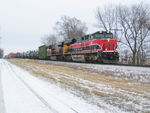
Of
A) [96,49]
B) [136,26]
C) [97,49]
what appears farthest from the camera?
[136,26]

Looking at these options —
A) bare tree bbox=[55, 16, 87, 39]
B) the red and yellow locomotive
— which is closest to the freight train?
the red and yellow locomotive

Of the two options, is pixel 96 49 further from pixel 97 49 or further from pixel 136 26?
pixel 136 26

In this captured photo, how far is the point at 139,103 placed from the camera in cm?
698

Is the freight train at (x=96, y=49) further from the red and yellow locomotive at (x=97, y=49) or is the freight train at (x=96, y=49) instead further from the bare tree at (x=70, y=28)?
the bare tree at (x=70, y=28)

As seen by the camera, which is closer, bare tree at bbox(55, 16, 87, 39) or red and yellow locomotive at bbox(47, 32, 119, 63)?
red and yellow locomotive at bbox(47, 32, 119, 63)

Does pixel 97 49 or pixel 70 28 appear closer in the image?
pixel 97 49

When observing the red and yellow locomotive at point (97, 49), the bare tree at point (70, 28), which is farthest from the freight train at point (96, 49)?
the bare tree at point (70, 28)

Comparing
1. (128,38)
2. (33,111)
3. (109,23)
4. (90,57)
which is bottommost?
(33,111)

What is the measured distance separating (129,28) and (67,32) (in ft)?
109

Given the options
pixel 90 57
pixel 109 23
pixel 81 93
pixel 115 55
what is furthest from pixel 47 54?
pixel 81 93

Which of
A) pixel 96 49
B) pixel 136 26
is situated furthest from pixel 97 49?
pixel 136 26

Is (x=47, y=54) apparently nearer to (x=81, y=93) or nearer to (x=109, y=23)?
(x=109, y=23)

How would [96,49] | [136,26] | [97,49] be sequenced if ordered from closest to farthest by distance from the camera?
1. [97,49]
2. [96,49]
3. [136,26]

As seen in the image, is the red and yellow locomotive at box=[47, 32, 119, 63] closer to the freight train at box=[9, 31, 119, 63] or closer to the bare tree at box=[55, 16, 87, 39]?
the freight train at box=[9, 31, 119, 63]
